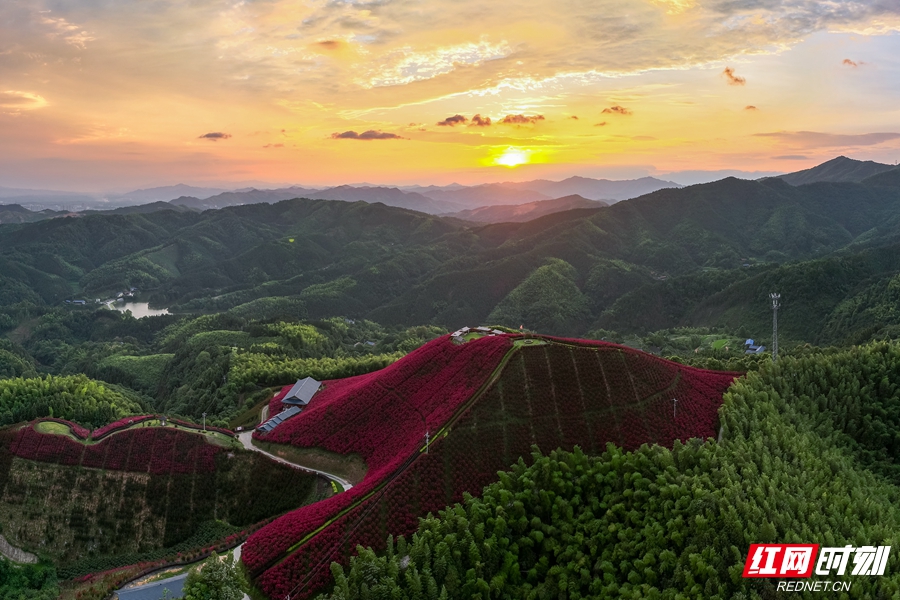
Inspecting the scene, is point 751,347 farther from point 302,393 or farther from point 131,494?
point 131,494

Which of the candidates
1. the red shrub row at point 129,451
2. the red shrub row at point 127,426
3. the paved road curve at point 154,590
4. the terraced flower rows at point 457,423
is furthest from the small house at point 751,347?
the paved road curve at point 154,590

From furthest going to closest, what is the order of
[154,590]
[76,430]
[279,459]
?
[76,430], [279,459], [154,590]

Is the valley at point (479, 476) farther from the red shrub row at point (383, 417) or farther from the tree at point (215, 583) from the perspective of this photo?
the tree at point (215, 583)

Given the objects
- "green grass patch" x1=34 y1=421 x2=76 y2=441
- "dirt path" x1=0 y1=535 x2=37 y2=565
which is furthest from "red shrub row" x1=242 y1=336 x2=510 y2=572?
"dirt path" x1=0 y1=535 x2=37 y2=565

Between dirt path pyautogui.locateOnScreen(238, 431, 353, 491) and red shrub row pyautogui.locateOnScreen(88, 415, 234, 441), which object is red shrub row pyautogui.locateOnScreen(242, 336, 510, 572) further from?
red shrub row pyautogui.locateOnScreen(88, 415, 234, 441)

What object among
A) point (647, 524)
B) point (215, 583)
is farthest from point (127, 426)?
point (647, 524)

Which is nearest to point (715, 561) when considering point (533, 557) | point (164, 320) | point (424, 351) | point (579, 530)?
point (579, 530)

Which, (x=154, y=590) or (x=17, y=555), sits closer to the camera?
(x=154, y=590)
